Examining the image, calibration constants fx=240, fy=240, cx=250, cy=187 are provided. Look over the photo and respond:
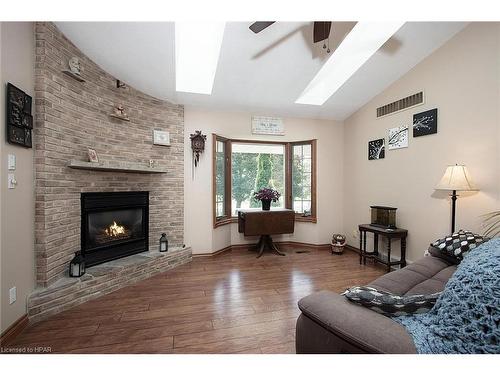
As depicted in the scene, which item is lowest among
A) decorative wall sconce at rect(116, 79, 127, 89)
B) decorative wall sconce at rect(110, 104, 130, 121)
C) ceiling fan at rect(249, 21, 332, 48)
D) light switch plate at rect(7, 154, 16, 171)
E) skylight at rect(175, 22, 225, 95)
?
light switch plate at rect(7, 154, 16, 171)

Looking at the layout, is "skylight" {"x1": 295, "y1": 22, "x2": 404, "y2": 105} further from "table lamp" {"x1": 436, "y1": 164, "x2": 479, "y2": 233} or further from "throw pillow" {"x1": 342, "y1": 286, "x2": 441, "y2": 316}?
"throw pillow" {"x1": 342, "y1": 286, "x2": 441, "y2": 316}

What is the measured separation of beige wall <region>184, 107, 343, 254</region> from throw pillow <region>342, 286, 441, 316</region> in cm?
305

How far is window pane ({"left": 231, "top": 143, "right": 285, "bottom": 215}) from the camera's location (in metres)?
4.44

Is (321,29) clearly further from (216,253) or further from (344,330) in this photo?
(216,253)

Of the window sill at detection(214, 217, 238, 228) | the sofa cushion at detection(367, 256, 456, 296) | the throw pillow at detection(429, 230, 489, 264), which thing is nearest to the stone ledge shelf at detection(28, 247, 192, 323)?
the window sill at detection(214, 217, 238, 228)

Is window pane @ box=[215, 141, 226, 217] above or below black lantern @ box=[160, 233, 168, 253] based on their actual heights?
above

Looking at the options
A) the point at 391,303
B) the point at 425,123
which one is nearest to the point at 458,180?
the point at 425,123

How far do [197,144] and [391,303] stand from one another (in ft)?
10.8

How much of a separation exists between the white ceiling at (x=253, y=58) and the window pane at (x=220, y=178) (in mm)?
695

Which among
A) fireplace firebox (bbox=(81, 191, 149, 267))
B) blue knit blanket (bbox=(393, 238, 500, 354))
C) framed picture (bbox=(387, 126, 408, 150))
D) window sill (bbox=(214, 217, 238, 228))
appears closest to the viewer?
blue knit blanket (bbox=(393, 238, 500, 354))

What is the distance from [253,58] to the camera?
2.85 meters

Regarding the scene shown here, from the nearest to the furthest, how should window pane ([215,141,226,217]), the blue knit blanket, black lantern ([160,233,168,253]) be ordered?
the blue knit blanket, black lantern ([160,233,168,253]), window pane ([215,141,226,217])

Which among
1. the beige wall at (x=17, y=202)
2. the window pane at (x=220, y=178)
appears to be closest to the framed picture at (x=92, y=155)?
the beige wall at (x=17, y=202)

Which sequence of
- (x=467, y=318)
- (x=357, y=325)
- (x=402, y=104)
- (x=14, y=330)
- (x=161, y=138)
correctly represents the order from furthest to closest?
(x=161, y=138) < (x=402, y=104) < (x=14, y=330) < (x=357, y=325) < (x=467, y=318)
